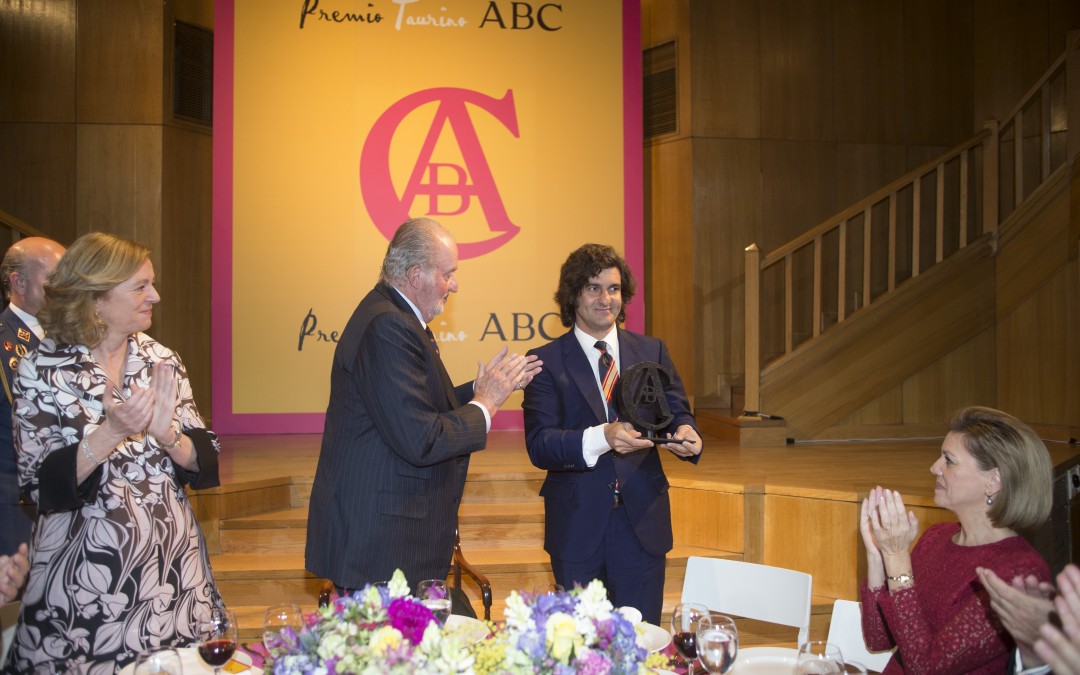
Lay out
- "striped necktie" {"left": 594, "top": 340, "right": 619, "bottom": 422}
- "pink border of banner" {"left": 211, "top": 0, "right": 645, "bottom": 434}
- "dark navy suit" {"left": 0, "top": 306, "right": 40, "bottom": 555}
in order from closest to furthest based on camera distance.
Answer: "dark navy suit" {"left": 0, "top": 306, "right": 40, "bottom": 555}
"striped necktie" {"left": 594, "top": 340, "right": 619, "bottom": 422}
"pink border of banner" {"left": 211, "top": 0, "right": 645, "bottom": 434}

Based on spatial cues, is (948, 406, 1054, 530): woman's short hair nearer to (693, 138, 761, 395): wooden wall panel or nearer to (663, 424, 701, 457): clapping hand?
(663, 424, 701, 457): clapping hand

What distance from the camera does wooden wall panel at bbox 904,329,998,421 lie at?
21.9 ft

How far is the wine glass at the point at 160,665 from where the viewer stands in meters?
1.67

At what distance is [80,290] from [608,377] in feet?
5.08

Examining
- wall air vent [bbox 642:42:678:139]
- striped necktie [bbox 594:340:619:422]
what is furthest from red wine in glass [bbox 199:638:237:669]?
wall air vent [bbox 642:42:678:139]

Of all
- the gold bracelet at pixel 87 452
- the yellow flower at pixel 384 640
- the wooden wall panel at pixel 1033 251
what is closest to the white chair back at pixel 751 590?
the yellow flower at pixel 384 640

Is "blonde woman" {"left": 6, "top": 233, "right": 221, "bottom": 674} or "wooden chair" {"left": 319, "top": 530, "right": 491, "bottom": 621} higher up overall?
"blonde woman" {"left": 6, "top": 233, "right": 221, "bottom": 674}

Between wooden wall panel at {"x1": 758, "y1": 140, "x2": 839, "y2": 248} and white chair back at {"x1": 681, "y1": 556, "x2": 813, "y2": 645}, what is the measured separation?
5457mm

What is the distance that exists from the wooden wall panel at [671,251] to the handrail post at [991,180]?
2.24 meters

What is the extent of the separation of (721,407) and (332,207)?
3456 millimetres

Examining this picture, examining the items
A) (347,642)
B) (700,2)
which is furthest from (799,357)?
(347,642)

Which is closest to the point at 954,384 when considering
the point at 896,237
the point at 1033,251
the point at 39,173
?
the point at 1033,251

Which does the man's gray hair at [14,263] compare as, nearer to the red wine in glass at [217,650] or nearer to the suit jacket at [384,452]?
the suit jacket at [384,452]

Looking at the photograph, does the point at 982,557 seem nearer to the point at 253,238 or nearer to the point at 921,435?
the point at 921,435
